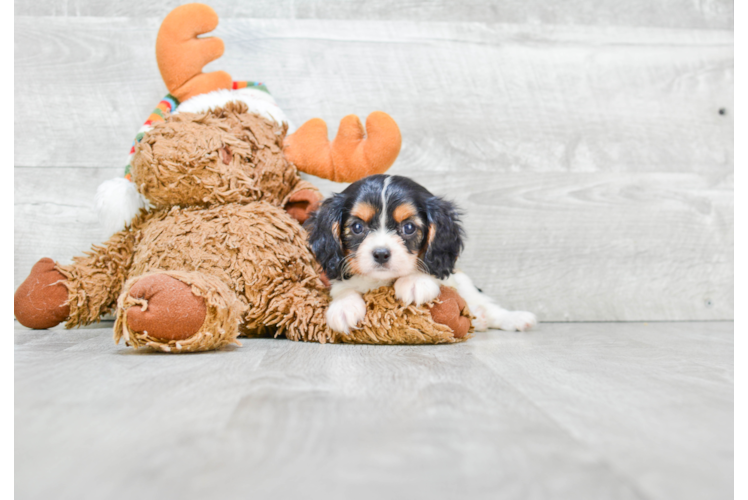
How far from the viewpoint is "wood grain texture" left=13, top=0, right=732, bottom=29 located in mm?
2359

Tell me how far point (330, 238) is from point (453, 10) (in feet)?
4.52

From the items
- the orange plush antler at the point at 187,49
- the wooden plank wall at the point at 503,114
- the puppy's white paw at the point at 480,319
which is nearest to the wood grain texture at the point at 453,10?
the wooden plank wall at the point at 503,114

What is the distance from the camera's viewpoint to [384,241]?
1646 millimetres

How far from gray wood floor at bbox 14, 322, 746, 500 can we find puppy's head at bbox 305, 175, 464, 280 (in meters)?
0.34

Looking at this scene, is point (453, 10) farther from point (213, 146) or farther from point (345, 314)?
point (345, 314)

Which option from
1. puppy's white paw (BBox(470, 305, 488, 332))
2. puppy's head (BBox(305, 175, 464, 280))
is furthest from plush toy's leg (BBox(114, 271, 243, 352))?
puppy's white paw (BBox(470, 305, 488, 332))

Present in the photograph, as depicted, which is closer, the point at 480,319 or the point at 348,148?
the point at 348,148

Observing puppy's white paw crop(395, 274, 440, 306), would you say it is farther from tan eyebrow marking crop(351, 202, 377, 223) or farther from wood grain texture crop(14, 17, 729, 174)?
wood grain texture crop(14, 17, 729, 174)

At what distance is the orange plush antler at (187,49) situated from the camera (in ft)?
6.30

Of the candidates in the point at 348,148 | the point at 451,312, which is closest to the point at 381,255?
the point at 451,312

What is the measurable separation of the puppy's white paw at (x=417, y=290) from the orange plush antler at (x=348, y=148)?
46 cm

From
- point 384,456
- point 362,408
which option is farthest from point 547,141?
point 384,456

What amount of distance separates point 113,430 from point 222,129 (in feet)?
4.07

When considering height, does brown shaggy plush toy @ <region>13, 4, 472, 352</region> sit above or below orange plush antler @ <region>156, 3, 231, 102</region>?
below
